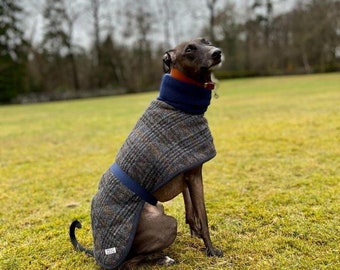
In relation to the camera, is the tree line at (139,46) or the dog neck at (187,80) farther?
the tree line at (139,46)

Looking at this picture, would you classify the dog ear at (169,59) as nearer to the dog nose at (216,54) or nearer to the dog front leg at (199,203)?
the dog nose at (216,54)

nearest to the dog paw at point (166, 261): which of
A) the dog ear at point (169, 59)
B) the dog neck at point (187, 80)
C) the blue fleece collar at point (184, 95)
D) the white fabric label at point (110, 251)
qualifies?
the white fabric label at point (110, 251)

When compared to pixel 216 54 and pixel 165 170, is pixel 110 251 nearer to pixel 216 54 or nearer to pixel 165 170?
pixel 165 170

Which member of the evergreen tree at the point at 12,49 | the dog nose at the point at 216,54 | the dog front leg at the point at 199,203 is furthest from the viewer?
the evergreen tree at the point at 12,49

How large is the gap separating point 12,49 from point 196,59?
1367 inches

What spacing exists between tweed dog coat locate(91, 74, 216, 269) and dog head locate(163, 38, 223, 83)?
10cm

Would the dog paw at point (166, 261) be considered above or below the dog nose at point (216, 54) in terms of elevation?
below

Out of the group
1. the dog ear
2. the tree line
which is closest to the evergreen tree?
the tree line

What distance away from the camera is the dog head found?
2.42 meters

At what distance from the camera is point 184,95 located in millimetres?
2447

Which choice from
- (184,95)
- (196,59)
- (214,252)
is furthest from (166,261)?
(196,59)

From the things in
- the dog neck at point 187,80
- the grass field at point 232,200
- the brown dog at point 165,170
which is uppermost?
the dog neck at point 187,80

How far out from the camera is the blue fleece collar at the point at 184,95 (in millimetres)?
2447

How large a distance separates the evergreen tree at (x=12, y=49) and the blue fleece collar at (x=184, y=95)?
3173 centimetres
